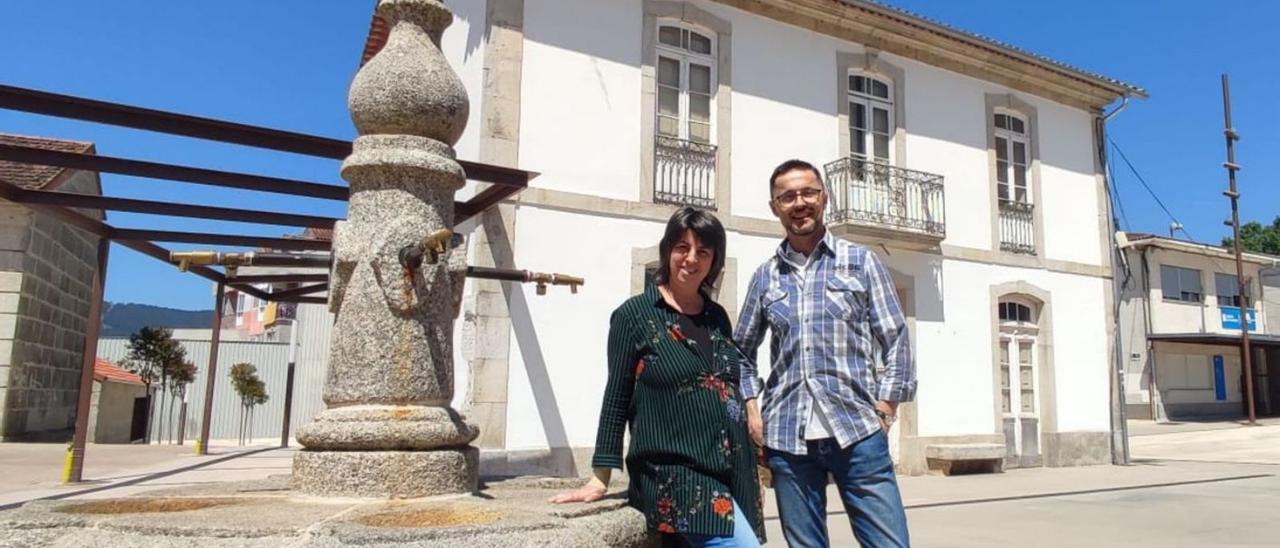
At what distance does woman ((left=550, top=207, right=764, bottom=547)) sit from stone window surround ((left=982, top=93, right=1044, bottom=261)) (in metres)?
11.8

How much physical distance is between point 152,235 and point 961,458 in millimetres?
10152

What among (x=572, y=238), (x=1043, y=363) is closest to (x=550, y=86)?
(x=572, y=238)

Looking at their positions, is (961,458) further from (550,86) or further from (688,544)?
(688,544)

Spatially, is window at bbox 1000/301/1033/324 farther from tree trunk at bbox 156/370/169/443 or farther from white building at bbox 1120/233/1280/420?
tree trunk at bbox 156/370/169/443

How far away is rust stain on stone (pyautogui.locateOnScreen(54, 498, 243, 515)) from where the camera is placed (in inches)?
100

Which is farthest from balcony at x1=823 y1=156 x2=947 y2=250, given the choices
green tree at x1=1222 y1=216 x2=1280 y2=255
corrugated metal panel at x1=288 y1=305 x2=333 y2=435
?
green tree at x1=1222 y1=216 x2=1280 y2=255

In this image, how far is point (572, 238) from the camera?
9.45 metres

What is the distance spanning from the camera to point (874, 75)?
12203 millimetres

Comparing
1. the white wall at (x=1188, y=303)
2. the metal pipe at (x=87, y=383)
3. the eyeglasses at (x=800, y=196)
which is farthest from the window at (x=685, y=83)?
the white wall at (x=1188, y=303)

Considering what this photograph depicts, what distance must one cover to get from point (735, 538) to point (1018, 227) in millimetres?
12778

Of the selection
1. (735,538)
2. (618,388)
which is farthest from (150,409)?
(735,538)

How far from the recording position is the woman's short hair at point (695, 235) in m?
2.37

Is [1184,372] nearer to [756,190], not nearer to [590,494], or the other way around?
[756,190]

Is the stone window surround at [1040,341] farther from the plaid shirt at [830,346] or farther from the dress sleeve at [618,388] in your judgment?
the dress sleeve at [618,388]
